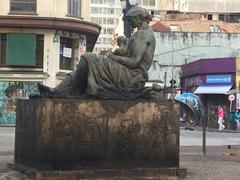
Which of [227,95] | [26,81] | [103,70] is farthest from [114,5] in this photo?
[103,70]

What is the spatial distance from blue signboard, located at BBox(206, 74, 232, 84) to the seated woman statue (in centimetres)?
3827

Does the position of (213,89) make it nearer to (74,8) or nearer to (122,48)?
(74,8)

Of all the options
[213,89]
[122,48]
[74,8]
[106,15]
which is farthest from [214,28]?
[106,15]

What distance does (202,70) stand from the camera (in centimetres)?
5094

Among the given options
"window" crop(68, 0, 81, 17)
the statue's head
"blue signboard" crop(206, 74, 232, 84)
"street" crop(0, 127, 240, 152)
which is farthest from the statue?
"blue signboard" crop(206, 74, 232, 84)

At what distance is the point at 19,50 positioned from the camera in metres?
37.1

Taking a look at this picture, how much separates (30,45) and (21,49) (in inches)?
22.9

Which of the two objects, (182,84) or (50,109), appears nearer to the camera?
(50,109)

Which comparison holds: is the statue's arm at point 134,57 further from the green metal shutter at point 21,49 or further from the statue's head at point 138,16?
the green metal shutter at point 21,49

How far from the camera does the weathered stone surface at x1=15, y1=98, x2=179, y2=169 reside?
882cm

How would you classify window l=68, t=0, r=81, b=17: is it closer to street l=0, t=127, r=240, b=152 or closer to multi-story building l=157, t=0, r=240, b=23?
street l=0, t=127, r=240, b=152

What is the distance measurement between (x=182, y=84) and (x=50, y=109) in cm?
5036

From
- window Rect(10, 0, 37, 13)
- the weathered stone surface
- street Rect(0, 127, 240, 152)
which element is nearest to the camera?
the weathered stone surface

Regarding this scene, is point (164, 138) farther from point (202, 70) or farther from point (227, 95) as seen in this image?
point (202, 70)
